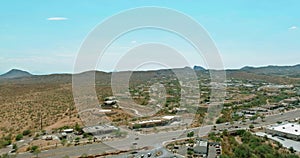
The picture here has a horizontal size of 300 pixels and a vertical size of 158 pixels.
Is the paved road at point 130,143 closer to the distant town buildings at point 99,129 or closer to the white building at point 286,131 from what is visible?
the distant town buildings at point 99,129

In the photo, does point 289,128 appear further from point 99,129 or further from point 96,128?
point 96,128

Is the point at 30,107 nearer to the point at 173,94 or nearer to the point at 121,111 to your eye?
the point at 121,111

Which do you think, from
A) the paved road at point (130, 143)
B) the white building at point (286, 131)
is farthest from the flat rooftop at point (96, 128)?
the white building at point (286, 131)

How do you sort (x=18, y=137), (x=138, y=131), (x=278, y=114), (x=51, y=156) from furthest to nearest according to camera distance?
(x=278, y=114) → (x=138, y=131) → (x=18, y=137) → (x=51, y=156)

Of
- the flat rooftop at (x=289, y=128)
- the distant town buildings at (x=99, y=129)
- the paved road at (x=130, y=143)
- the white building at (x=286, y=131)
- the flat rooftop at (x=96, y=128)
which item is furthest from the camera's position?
the flat rooftop at (x=289, y=128)

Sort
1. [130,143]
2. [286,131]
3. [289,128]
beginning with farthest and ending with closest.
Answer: [289,128]
[286,131]
[130,143]

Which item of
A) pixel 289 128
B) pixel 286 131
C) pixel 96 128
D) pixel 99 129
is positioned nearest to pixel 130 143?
pixel 99 129

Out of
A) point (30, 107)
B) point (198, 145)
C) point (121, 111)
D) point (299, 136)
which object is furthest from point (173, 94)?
point (198, 145)

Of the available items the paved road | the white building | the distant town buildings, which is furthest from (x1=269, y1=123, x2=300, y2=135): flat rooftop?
the distant town buildings
